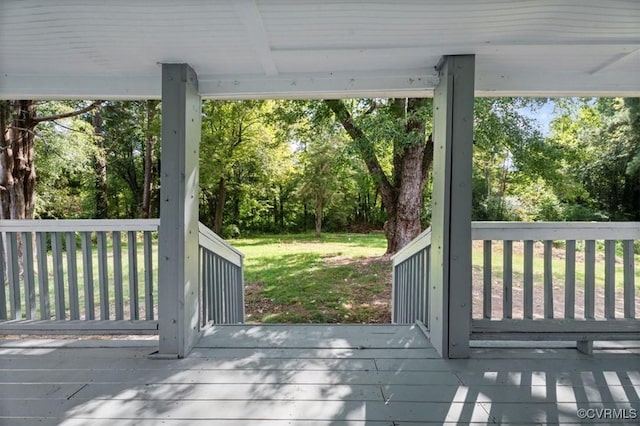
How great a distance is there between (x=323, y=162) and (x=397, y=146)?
7.54 m

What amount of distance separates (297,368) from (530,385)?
1.32 meters

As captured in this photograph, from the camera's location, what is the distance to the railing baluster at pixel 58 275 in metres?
2.57

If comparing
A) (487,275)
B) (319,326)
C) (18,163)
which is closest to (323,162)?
(18,163)

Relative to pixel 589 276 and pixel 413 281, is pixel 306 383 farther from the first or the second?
pixel 589 276

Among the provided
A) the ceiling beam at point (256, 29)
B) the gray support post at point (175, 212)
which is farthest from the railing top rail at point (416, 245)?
the gray support post at point (175, 212)

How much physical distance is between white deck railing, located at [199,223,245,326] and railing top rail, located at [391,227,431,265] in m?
1.72

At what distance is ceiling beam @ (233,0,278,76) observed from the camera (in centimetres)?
161

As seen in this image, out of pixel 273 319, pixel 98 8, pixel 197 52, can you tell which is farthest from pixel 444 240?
pixel 273 319

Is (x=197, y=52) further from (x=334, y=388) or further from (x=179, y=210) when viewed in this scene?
(x=334, y=388)

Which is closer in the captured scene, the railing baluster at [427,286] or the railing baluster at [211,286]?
the railing baluster at [427,286]

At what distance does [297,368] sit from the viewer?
6.96 ft

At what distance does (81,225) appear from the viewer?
2.53 meters

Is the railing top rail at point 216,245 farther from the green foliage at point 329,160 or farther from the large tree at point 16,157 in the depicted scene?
the large tree at point 16,157

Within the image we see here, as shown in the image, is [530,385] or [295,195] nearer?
[530,385]
